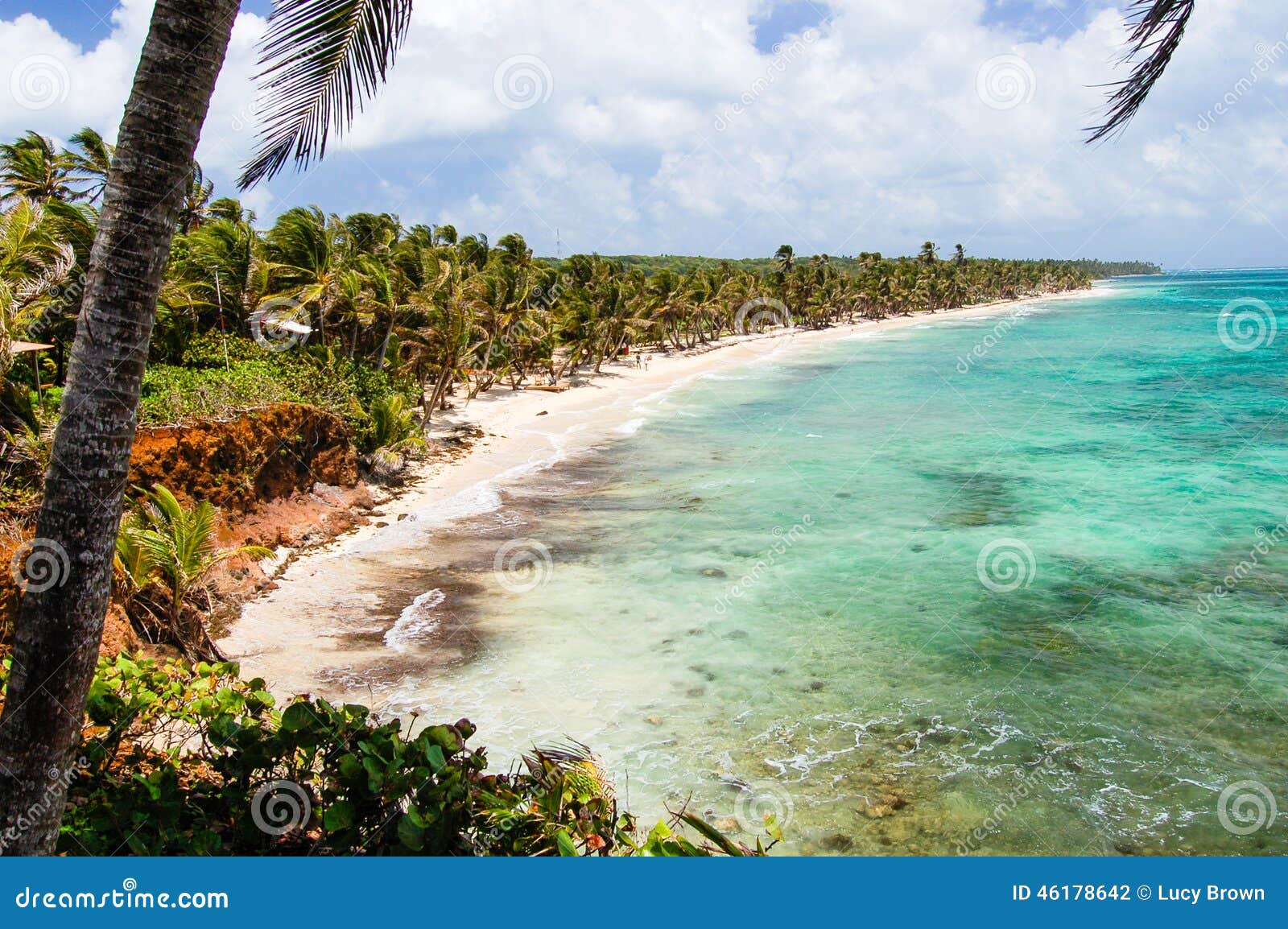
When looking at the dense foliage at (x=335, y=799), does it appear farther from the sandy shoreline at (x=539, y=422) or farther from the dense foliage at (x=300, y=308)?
the sandy shoreline at (x=539, y=422)

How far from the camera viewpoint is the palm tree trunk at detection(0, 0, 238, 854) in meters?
3.62

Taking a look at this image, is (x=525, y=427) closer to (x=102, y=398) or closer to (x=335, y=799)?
(x=335, y=799)

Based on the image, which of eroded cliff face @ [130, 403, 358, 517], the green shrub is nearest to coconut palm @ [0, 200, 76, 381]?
the green shrub

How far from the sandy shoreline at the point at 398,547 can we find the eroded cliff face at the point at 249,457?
150cm

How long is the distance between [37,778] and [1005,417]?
3860 cm

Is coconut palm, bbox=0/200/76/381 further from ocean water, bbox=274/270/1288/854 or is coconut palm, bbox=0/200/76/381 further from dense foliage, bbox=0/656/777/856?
dense foliage, bbox=0/656/777/856

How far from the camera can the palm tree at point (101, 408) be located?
3.62 meters

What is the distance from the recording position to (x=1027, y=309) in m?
130

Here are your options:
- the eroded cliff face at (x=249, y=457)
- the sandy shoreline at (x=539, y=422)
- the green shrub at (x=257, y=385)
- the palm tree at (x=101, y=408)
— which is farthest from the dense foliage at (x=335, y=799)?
the sandy shoreline at (x=539, y=422)

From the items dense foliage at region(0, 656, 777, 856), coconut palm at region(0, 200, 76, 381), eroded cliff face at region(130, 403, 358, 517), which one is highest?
coconut palm at region(0, 200, 76, 381)

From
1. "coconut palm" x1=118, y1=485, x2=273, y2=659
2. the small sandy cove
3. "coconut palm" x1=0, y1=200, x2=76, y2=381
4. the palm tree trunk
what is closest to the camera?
the palm tree trunk

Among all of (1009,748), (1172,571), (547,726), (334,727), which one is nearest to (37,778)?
(334,727)

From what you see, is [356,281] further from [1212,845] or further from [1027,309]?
[1027,309]

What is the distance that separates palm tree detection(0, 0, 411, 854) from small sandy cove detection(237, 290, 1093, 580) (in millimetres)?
11344
